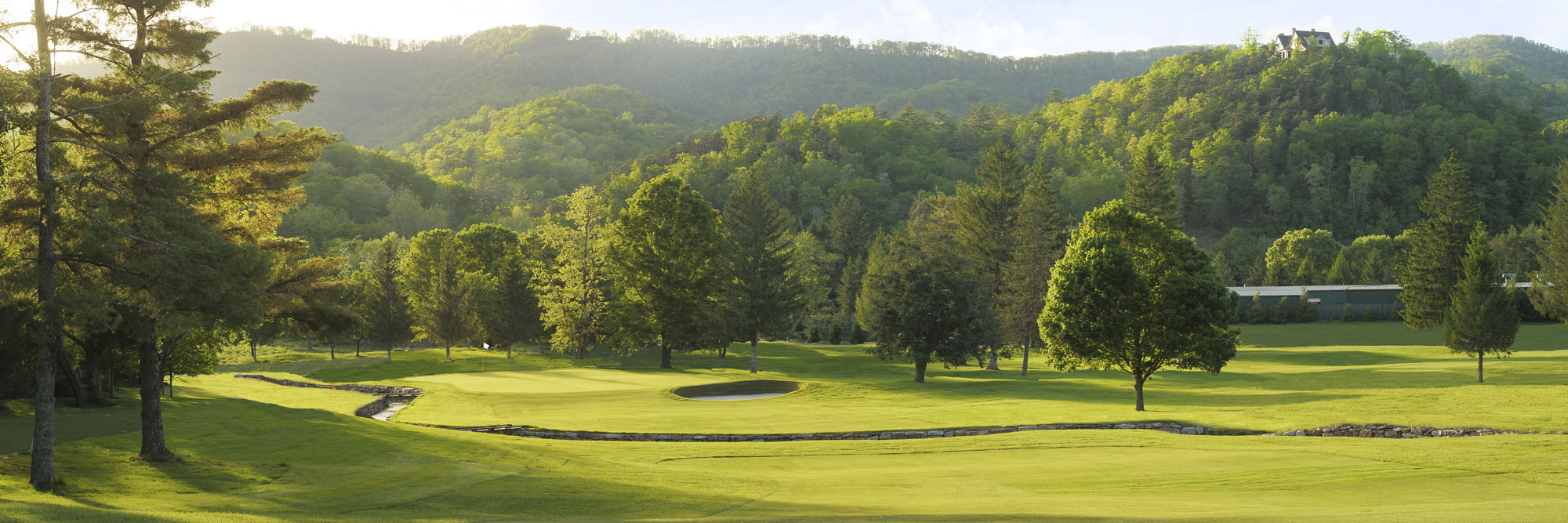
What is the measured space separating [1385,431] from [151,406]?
29611 mm

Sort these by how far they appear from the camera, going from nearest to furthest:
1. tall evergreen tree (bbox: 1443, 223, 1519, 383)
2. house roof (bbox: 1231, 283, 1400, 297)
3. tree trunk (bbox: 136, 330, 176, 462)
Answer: tree trunk (bbox: 136, 330, 176, 462)
tall evergreen tree (bbox: 1443, 223, 1519, 383)
house roof (bbox: 1231, 283, 1400, 297)

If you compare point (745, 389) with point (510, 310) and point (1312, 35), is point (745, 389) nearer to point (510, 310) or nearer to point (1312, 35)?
point (510, 310)

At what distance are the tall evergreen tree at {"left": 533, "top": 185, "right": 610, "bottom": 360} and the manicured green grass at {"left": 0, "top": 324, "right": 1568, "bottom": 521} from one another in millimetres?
14172

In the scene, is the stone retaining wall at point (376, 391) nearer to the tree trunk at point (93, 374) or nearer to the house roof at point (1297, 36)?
the tree trunk at point (93, 374)

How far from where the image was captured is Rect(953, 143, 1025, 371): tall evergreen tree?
5497cm

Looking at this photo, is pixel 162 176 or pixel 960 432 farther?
pixel 960 432

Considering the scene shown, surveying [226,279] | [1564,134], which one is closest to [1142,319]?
[226,279]

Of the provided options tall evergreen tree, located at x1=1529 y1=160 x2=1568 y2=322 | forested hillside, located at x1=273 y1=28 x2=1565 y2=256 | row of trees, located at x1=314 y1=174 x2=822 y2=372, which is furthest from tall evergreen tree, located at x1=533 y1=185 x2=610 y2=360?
forested hillside, located at x1=273 y1=28 x2=1565 y2=256

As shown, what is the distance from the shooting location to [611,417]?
2988 cm

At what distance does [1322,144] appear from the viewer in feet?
468

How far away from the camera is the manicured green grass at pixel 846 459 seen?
1376 centimetres

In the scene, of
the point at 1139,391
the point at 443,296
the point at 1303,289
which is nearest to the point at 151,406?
the point at 1139,391

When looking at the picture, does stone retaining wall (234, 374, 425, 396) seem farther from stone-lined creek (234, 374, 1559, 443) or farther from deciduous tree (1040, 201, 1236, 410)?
deciduous tree (1040, 201, 1236, 410)

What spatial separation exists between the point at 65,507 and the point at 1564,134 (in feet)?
617
